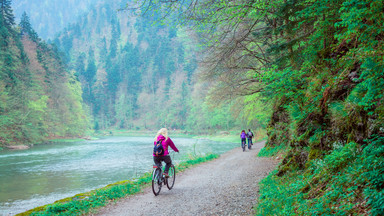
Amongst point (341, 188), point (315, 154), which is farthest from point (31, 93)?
point (341, 188)

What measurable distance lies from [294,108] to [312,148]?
1544 mm

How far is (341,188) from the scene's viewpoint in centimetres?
343

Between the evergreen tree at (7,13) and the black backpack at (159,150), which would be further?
the evergreen tree at (7,13)

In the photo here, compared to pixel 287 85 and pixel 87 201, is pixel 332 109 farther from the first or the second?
pixel 87 201

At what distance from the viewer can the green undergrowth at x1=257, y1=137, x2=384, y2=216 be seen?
286 cm

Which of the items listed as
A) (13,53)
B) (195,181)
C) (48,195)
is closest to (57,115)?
(13,53)

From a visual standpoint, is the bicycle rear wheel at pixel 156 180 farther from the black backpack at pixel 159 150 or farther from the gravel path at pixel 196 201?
the black backpack at pixel 159 150

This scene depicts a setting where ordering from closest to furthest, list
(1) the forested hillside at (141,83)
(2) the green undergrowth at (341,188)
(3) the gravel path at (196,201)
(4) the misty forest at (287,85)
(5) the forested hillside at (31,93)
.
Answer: (2) the green undergrowth at (341,188) → (4) the misty forest at (287,85) → (3) the gravel path at (196,201) → (5) the forested hillside at (31,93) → (1) the forested hillside at (141,83)

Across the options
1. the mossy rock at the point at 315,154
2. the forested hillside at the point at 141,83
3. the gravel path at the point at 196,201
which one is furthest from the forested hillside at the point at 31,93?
the forested hillside at the point at 141,83

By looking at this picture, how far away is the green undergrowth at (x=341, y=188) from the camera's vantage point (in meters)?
2.86

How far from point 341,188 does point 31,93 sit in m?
40.1

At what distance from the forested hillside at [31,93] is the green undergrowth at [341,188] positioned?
33.1 meters

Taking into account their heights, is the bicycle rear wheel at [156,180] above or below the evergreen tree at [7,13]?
below

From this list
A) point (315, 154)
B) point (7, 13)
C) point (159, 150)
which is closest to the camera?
point (315, 154)
